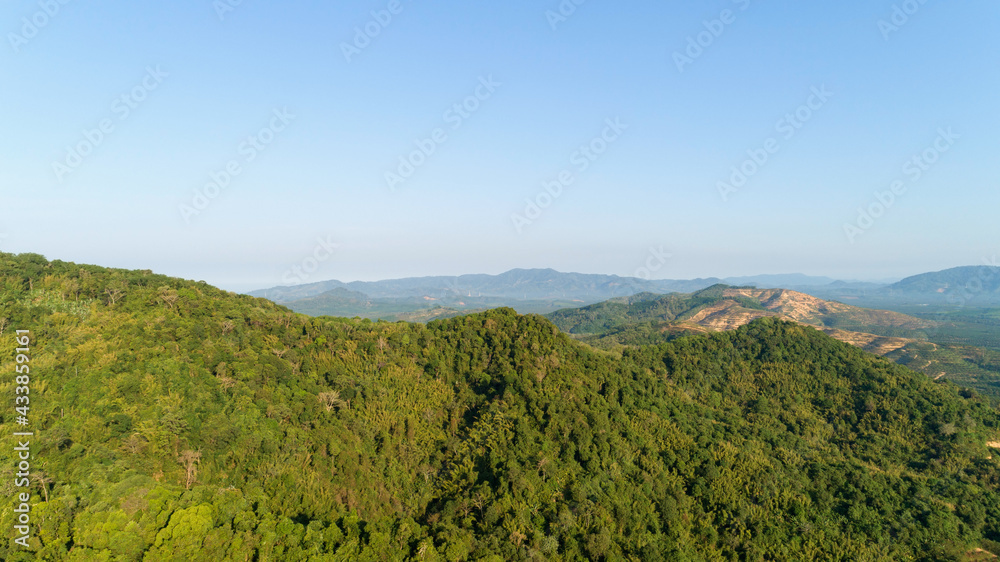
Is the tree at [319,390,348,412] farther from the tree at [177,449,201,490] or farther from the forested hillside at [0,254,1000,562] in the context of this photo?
the tree at [177,449,201,490]

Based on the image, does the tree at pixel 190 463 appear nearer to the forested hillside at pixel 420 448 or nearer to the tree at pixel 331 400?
the forested hillside at pixel 420 448

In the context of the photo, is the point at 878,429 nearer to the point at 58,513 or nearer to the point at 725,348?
the point at 725,348

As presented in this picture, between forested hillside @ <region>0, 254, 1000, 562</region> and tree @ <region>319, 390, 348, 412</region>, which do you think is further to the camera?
tree @ <region>319, 390, 348, 412</region>

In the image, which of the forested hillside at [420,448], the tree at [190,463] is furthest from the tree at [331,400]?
the tree at [190,463]

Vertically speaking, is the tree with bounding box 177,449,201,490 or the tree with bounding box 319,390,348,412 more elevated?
the tree with bounding box 319,390,348,412

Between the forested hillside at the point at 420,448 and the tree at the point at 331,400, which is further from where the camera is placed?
the tree at the point at 331,400

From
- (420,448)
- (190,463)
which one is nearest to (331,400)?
(420,448)

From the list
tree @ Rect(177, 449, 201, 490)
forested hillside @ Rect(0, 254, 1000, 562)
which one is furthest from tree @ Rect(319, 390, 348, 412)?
tree @ Rect(177, 449, 201, 490)

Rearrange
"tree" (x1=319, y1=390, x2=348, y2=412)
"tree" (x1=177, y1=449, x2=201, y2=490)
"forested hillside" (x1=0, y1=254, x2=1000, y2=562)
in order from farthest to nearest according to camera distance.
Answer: "tree" (x1=319, y1=390, x2=348, y2=412)
"tree" (x1=177, y1=449, x2=201, y2=490)
"forested hillside" (x1=0, y1=254, x2=1000, y2=562)
